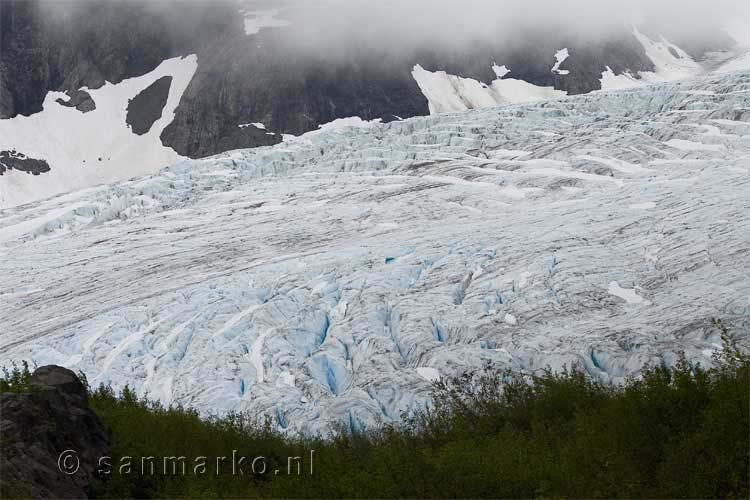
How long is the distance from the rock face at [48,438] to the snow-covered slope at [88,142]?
53.6m

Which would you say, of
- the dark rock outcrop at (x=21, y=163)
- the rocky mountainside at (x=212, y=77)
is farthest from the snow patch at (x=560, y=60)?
the dark rock outcrop at (x=21, y=163)

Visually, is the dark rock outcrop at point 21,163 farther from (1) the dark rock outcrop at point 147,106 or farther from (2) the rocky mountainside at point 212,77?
(1) the dark rock outcrop at point 147,106

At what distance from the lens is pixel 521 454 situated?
10953 mm

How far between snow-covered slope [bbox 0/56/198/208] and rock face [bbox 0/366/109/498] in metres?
53.6

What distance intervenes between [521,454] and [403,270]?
1252 cm

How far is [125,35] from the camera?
81.8m

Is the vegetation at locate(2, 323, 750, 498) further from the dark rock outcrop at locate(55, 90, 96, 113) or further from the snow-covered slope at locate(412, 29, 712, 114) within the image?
the dark rock outcrop at locate(55, 90, 96, 113)

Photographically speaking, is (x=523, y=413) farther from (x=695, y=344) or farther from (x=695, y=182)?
(x=695, y=182)

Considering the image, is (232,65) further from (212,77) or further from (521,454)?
(521,454)

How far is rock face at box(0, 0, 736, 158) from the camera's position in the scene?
72750 mm

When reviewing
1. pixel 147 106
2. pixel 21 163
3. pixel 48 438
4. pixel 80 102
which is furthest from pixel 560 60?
pixel 48 438

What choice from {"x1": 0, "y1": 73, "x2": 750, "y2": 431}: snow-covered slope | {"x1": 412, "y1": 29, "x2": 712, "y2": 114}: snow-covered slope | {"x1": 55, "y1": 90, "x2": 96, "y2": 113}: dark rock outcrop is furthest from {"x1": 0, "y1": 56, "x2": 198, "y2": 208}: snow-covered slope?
{"x1": 0, "y1": 73, "x2": 750, "y2": 431}: snow-covered slope

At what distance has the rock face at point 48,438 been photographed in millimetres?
9562

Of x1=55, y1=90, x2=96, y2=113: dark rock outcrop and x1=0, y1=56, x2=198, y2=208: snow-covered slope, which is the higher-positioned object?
x1=55, y1=90, x2=96, y2=113: dark rock outcrop
